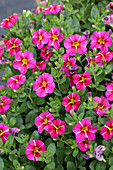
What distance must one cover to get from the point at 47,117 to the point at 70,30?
1.89 ft

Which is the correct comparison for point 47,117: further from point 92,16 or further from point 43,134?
point 92,16

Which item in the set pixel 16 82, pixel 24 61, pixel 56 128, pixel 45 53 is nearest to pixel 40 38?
pixel 45 53

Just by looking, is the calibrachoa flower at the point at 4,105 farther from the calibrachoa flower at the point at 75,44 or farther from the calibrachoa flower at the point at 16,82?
the calibrachoa flower at the point at 75,44

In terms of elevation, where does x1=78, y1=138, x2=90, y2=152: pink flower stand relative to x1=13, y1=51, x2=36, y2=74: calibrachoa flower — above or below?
below

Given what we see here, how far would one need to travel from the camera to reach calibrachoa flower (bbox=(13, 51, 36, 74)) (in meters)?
1.29

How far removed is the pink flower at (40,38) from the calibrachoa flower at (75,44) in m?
0.14

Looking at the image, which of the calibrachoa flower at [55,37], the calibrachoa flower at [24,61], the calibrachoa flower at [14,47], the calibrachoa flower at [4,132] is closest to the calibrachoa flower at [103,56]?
the calibrachoa flower at [55,37]

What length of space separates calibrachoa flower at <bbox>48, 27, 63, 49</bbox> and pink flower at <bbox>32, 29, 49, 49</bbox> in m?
0.03

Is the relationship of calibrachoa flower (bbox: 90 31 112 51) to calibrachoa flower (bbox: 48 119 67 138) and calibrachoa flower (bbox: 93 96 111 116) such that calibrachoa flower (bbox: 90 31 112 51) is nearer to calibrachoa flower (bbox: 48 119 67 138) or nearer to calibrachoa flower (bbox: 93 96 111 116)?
calibrachoa flower (bbox: 93 96 111 116)

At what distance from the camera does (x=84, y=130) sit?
103 centimetres

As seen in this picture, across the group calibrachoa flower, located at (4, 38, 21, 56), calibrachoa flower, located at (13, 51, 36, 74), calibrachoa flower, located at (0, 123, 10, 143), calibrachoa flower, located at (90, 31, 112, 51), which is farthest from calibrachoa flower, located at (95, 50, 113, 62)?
calibrachoa flower, located at (0, 123, 10, 143)

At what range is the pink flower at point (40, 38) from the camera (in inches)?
54.2

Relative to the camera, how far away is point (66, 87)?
1.25m

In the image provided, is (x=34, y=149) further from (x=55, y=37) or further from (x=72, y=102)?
(x=55, y=37)
